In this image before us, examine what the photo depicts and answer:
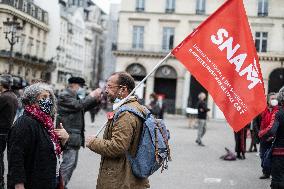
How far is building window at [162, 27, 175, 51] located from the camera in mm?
45562

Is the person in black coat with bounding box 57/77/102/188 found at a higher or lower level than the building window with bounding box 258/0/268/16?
lower

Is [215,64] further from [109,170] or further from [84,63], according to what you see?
[84,63]

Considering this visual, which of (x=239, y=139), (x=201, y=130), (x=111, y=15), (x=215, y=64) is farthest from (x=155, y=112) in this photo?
(x=111, y=15)

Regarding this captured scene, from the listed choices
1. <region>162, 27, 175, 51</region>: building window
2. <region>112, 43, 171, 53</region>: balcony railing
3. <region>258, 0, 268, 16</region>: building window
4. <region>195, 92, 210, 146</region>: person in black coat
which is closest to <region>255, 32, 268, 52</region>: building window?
<region>258, 0, 268, 16</region>: building window

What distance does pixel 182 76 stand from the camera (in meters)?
45.3

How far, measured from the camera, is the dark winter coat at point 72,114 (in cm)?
775

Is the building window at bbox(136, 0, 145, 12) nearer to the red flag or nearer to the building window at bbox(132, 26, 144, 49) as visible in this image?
the building window at bbox(132, 26, 144, 49)

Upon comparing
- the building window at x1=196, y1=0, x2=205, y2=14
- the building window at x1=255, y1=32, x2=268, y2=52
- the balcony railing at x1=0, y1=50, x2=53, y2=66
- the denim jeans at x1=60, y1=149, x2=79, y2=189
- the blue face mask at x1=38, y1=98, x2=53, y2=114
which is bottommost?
the denim jeans at x1=60, y1=149, x2=79, y2=189

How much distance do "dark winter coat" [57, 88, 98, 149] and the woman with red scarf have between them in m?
3.04

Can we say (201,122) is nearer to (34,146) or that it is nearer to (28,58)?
(34,146)

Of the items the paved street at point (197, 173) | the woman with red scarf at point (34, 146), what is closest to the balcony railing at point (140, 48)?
the paved street at point (197, 173)

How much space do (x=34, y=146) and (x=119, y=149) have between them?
842 mm

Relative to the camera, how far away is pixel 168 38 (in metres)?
45.7

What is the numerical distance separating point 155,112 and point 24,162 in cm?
1685
